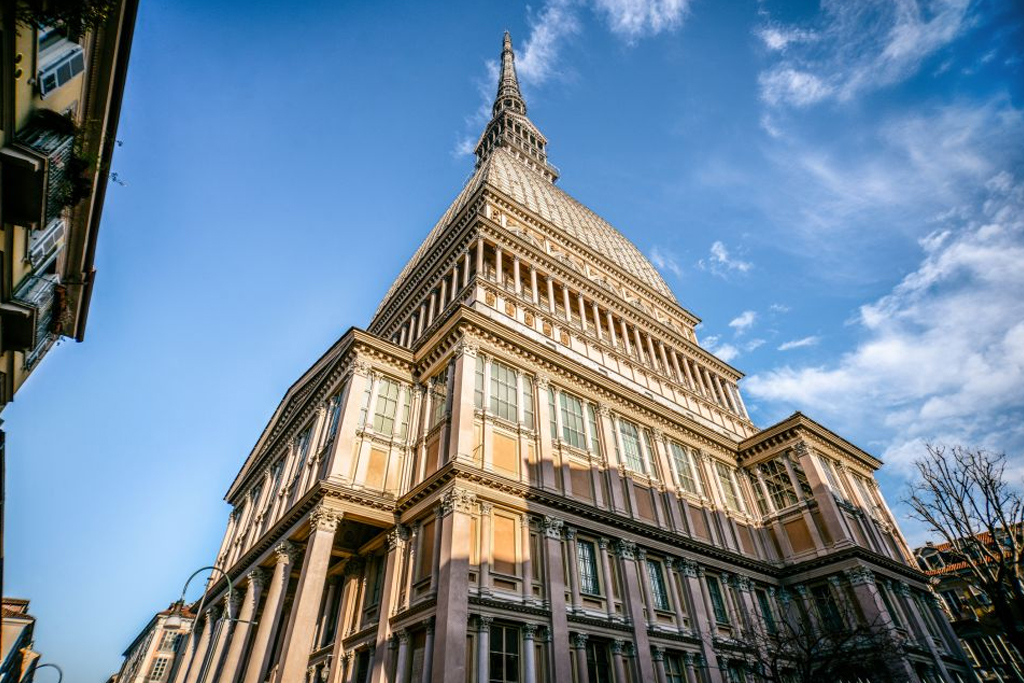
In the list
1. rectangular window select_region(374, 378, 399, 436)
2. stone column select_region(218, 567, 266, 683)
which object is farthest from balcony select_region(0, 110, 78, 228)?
stone column select_region(218, 567, 266, 683)

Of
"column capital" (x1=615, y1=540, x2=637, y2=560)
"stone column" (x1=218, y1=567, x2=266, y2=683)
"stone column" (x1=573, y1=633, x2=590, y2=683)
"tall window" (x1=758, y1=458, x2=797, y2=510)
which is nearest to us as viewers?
"stone column" (x1=573, y1=633, x2=590, y2=683)

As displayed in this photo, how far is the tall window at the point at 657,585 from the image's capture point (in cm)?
2303

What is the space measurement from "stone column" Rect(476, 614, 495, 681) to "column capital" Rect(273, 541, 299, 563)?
10.1 m

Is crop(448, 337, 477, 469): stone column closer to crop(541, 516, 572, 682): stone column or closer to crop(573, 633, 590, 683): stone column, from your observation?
crop(541, 516, 572, 682): stone column

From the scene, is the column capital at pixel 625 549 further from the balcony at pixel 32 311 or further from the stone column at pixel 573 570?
the balcony at pixel 32 311

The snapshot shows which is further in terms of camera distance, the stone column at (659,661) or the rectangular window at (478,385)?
the rectangular window at (478,385)

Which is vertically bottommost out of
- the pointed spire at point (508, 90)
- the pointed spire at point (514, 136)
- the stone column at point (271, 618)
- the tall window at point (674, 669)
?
the tall window at point (674, 669)

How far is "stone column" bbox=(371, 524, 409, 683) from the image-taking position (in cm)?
1836

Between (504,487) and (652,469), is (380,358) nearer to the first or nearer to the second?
(504,487)

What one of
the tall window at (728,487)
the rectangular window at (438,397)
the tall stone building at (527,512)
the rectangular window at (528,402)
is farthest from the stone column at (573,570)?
the tall window at (728,487)

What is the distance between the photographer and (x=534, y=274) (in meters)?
34.2

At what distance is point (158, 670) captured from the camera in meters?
81.1

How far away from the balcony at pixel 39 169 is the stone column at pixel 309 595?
13300 mm

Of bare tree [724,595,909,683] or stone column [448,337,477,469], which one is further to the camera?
stone column [448,337,477,469]
